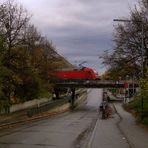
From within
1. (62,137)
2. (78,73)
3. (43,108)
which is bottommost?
(43,108)

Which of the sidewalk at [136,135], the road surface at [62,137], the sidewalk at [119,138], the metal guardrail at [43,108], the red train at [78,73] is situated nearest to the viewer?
the road surface at [62,137]

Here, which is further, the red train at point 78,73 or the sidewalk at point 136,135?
the red train at point 78,73

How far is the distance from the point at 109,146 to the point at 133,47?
2628cm

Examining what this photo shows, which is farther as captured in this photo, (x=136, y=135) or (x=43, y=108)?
(x=43, y=108)

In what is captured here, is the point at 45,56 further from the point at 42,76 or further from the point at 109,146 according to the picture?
the point at 109,146

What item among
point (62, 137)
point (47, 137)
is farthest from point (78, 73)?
point (47, 137)

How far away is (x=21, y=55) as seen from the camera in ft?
200

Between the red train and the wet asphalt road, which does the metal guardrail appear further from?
the wet asphalt road

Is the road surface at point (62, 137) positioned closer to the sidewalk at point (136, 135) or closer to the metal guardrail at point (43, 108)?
the sidewalk at point (136, 135)

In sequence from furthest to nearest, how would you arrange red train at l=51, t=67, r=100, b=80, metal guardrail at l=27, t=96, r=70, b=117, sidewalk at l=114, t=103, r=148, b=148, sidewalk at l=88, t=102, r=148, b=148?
red train at l=51, t=67, r=100, b=80, metal guardrail at l=27, t=96, r=70, b=117, sidewalk at l=114, t=103, r=148, b=148, sidewalk at l=88, t=102, r=148, b=148

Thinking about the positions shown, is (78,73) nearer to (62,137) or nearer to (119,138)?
(119,138)

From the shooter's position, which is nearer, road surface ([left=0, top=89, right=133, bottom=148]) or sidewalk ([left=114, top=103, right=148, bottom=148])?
road surface ([left=0, top=89, right=133, bottom=148])

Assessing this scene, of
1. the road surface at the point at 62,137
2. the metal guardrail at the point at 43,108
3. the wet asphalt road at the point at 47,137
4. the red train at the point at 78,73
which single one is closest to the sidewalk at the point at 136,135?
the road surface at the point at 62,137

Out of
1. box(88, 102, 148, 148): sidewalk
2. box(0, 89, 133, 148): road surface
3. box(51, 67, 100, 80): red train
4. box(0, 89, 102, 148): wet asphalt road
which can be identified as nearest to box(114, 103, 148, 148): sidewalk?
box(88, 102, 148, 148): sidewalk
